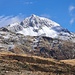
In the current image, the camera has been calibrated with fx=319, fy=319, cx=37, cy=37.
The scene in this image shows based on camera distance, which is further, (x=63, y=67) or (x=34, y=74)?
(x=63, y=67)

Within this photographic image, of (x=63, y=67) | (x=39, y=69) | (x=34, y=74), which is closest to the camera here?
(x=34, y=74)

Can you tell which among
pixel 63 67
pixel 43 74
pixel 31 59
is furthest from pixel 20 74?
pixel 31 59

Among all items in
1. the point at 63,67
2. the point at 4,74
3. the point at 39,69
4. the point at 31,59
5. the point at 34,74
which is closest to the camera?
the point at 4,74

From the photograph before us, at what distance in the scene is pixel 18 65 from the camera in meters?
78.1

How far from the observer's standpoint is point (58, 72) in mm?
76750

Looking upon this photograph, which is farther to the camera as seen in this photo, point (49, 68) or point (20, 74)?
point (49, 68)

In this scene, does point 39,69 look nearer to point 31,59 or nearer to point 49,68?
point 49,68

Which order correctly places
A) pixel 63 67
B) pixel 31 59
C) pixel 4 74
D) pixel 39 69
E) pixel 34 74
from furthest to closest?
pixel 31 59 < pixel 63 67 < pixel 39 69 < pixel 34 74 < pixel 4 74

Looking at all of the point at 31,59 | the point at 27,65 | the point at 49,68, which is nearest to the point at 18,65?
the point at 27,65

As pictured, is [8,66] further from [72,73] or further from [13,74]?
[72,73]

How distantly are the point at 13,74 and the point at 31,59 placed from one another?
34.5 meters

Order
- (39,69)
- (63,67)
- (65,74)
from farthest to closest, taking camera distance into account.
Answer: (63,67) → (39,69) → (65,74)

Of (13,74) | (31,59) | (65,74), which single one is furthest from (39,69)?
(31,59)

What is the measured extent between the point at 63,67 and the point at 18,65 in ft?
43.1
